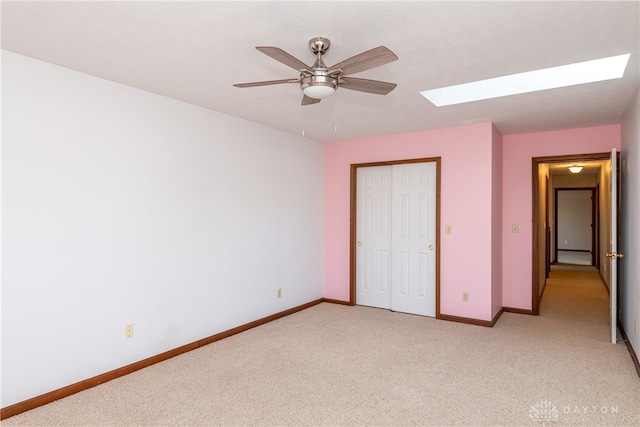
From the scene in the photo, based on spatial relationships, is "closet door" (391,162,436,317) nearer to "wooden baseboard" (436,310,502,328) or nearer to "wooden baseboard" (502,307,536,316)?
"wooden baseboard" (436,310,502,328)

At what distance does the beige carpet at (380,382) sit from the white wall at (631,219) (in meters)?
0.32

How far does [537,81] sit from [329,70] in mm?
2105

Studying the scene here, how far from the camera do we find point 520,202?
4.84m

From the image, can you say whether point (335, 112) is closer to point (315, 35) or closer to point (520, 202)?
point (315, 35)

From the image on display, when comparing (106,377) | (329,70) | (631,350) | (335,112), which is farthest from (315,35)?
(631,350)

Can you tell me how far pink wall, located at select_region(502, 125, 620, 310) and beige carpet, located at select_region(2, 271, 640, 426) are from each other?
0.67 metres

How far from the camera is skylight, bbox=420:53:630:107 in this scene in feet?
9.30

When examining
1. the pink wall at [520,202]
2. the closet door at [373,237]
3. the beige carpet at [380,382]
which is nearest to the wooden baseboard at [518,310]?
the pink wall at [520,202]

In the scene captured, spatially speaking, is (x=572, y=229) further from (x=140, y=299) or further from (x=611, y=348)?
(x=140, y=299)

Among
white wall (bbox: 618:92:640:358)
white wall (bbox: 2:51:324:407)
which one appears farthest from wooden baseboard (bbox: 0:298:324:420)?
white wall (bbox: 618:92:640:358)

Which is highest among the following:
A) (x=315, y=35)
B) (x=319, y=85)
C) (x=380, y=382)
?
(x=315, y=35)

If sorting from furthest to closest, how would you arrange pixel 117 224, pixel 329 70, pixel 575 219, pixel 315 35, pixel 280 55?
pixel 575 219, pixel 117 224, pixel 315 35, pixel 329 70, pixel 280 55

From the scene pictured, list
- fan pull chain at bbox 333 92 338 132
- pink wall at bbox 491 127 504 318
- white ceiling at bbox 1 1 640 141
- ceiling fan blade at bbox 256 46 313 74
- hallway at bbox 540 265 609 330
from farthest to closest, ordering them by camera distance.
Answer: hallway at bbox 540 265 609 330, pink wall at bbox 491 127 504 318, fan pull chain at bbox 333 92 338 132, white ceiling at bbox 1 1 640 141, ceiling fan blade at bbox 256 46 313 74

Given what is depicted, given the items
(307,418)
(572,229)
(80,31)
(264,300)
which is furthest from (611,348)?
(572,229)
